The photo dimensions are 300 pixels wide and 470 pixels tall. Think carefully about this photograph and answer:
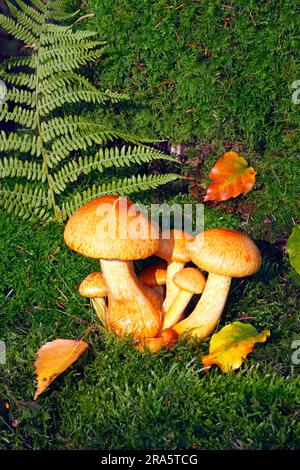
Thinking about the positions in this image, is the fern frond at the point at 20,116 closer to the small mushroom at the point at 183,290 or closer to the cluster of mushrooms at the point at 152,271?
the cluster of mushrooms at the point at 152,271

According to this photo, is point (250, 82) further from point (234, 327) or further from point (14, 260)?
point (14, 260)

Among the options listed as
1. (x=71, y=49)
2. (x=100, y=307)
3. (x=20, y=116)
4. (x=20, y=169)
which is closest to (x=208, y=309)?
(x=100, y=307)

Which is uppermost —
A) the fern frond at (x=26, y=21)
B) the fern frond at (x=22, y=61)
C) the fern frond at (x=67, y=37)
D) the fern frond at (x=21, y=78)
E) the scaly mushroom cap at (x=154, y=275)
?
the fern frond at (x=26, y=21)

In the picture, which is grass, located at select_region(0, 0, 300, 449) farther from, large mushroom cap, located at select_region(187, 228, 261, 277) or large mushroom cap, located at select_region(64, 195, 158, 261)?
large mushroom cap, located at select_region(64, 195, 158, 261)

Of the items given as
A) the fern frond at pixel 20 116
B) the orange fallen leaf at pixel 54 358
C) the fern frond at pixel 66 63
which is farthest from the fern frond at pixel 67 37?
the orange fallen leaf at pixel 54 358

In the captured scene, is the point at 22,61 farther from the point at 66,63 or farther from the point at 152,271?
the point at 152,271
